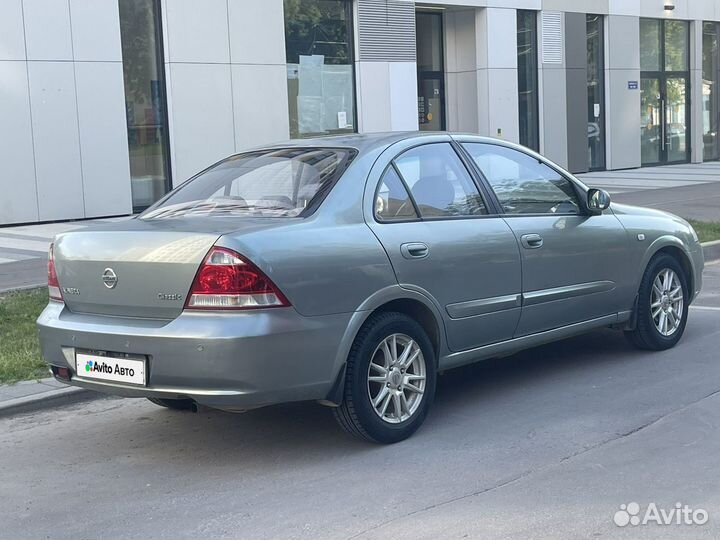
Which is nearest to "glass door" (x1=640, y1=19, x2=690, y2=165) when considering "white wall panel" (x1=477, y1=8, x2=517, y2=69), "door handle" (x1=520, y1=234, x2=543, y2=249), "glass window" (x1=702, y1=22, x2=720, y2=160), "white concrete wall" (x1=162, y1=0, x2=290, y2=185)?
"glass window" (x1=702, y1=22, x2=720, y2=160)

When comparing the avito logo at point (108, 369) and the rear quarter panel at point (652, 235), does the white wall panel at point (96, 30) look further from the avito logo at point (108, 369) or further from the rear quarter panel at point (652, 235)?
the avito logo at point (108, 369)

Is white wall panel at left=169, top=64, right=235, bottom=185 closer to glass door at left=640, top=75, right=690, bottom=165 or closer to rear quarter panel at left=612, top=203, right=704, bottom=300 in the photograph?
rear quarter panel at left=612, top=203, right=704, bottom=300

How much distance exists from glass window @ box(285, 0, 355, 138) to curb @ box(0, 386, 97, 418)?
526 inches

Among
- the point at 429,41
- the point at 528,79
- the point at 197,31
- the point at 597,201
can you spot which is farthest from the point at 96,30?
the point at 597,201

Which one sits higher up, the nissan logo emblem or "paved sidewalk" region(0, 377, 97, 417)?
the nissan logo emblem

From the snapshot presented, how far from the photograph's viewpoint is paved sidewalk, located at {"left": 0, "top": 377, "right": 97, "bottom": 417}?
21.0ft

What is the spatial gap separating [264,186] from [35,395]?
212 centimetres

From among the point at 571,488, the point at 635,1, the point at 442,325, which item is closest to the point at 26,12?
the point at 442,325

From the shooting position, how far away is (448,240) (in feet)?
18.9

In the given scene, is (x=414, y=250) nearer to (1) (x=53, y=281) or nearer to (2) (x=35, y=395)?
(1) (x=53, y=281)

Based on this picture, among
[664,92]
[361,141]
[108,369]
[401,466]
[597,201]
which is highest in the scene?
[664,92]

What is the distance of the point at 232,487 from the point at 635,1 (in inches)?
979

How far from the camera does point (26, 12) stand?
52.1ft

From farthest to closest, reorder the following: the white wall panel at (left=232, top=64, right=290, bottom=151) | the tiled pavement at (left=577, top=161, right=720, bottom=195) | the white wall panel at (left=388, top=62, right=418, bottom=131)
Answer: the tiled pavement at (left=577, top=161, right=720, bottom=195), the white wall panel at (left=388, top=62, right=418, bottom=131), the white wall panel at (left=232, top=64, right=290, bottom=151)
